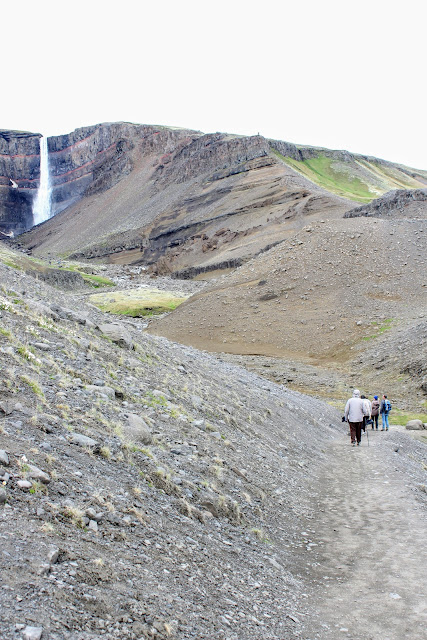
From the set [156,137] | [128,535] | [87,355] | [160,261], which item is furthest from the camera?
[156,137]

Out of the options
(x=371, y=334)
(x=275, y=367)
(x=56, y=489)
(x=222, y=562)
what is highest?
(x=56, y=489)

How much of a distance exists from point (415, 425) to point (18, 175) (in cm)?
17538

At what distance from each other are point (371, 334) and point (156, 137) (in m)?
122

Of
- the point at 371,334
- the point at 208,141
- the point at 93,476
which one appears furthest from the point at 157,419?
the point at 208,141

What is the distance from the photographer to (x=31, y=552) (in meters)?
4.04

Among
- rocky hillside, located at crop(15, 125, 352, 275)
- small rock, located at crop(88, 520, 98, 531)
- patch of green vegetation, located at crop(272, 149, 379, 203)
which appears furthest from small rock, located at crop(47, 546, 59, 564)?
patch of green vegetation, located at crop(272, 149, 379, 203)

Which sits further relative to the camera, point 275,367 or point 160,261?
point 160,261

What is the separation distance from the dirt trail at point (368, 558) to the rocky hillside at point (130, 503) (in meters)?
0.30

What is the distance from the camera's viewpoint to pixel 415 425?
60.2ft

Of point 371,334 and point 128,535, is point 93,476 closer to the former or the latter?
point 128,535

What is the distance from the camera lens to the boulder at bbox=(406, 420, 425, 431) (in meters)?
18.3

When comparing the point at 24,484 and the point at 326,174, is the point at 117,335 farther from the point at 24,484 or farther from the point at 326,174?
the point at 326,174

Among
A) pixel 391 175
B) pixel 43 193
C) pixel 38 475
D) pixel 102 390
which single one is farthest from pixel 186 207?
pixel 38 475

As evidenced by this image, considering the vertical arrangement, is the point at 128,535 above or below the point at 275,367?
above
